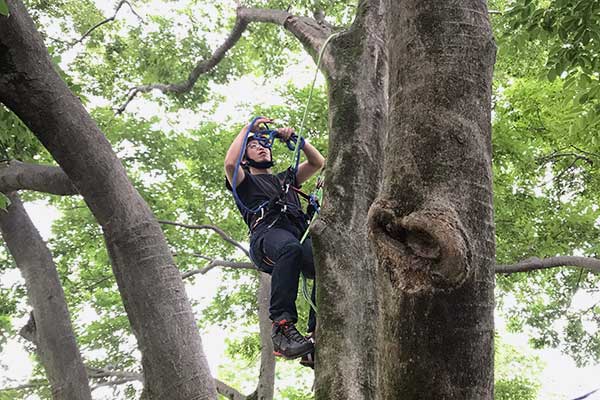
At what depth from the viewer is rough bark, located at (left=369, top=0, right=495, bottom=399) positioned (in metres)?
1.07

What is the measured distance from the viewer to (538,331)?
9.67 m

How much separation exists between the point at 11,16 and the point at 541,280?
945cm

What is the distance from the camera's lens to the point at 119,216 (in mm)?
2717

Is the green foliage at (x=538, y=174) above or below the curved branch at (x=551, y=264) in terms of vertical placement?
above

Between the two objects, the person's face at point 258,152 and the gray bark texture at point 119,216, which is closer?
the gray bark texture at point 119,216

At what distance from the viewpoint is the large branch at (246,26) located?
177 inches

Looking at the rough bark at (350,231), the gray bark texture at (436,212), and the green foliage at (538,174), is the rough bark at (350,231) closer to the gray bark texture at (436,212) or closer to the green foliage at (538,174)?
the gray bark texture at (436,212)

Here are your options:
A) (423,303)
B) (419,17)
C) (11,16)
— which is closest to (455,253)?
(423,303)

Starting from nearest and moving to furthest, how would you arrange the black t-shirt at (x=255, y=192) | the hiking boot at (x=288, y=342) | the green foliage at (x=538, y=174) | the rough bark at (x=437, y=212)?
1. the rough bark at (x=437, y=212)
2. the hiking boot at (x=288, y=342)
3. the black t-shirt at (x=255, y=192)
4. the green foliage at (x=538, y=174)

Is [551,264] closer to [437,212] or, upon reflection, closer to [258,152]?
[258,152]

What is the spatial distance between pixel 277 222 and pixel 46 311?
2.41 metres

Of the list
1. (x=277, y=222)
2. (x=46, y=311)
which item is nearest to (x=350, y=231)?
(x=277, y=222)

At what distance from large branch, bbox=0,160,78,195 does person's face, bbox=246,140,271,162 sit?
133 cm

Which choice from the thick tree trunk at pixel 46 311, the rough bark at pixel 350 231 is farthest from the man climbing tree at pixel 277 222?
the thick tree trunk at pixel 46 311
